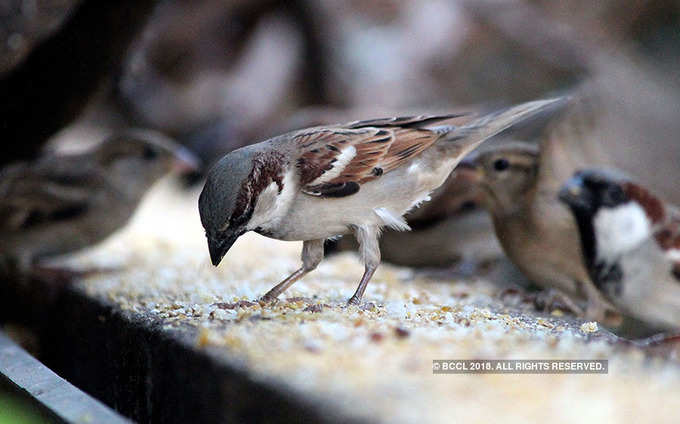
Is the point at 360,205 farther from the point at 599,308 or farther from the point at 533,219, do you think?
the point at 599,308

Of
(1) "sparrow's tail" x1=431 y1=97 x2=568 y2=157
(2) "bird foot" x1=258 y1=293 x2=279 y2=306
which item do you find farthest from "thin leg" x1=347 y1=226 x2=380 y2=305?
(1) "sparrow's tail" x1=431 y1=97 x2=568 y2=157

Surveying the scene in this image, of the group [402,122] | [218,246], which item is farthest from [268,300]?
[402,122]

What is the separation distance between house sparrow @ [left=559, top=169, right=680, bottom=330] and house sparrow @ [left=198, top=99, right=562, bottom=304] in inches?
27.5

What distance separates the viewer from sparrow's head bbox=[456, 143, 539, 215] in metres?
3.86

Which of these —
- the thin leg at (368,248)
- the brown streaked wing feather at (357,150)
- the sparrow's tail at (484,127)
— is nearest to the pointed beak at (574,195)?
the sparrow's tail at (484,127)

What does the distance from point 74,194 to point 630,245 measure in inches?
114

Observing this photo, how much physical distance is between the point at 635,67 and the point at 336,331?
6.51 m

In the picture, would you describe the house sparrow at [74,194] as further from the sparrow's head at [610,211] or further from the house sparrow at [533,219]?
the sparrow's head at [610,211]

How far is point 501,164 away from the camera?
3879 mm

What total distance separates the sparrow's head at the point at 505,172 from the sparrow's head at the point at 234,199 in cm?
161

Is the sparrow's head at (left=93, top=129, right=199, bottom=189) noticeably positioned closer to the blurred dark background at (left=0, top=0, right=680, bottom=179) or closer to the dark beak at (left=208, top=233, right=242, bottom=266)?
the dark beak at (left=208, top=233, right=242, bottom=266)

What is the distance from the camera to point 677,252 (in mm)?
3428

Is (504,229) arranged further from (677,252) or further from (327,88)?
(327,88)

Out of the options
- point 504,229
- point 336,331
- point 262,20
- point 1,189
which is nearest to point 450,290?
→ point 504,229
